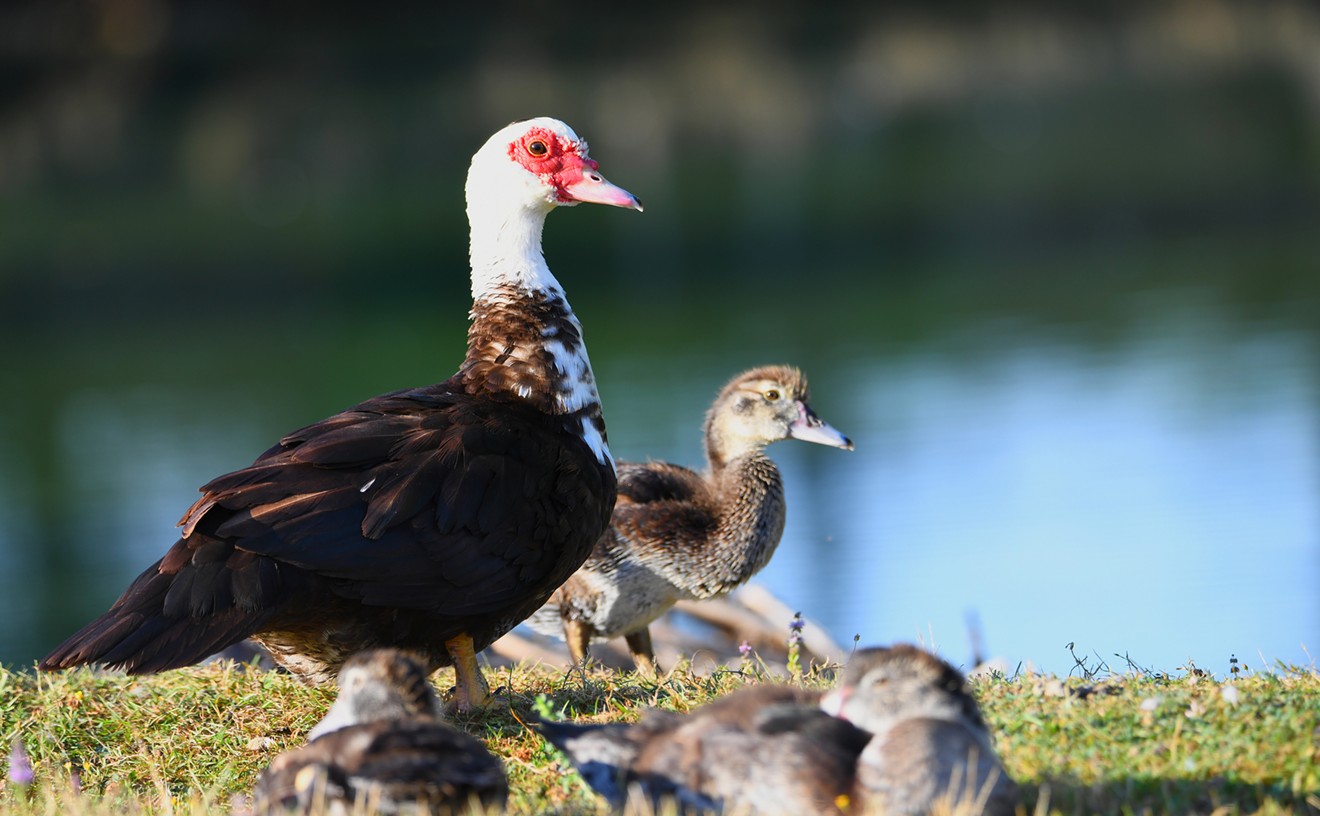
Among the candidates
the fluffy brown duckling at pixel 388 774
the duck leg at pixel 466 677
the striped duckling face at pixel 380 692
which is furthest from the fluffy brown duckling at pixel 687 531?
the fluffy brown duckling at pixel 388 774

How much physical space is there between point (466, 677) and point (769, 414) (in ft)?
10.1

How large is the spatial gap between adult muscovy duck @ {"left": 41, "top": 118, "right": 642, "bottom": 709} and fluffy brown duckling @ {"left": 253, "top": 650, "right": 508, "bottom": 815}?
3.53ft

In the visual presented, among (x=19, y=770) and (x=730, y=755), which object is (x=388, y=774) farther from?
(x=19, y=770)

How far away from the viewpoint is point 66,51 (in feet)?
142

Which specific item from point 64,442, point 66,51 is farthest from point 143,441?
point 66,51

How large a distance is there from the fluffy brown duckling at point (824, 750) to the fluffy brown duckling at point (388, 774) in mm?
285

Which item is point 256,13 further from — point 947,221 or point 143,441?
point 143,441

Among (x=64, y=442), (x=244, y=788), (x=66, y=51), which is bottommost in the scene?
(x=64, y=442)

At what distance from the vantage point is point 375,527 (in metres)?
5.89

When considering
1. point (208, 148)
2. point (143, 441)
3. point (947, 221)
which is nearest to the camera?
point (143, 441)

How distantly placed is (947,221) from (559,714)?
1000 inches

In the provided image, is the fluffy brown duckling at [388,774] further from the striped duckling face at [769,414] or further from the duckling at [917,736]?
the striped duckling face at [769,414]

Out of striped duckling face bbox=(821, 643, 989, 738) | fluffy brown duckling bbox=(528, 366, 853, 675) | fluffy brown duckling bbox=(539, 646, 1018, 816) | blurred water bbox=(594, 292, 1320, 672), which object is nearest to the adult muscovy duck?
fluffy brown duckling bbox=(528, 366, 853, 675)

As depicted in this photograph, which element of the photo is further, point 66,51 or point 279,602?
point 66,51
